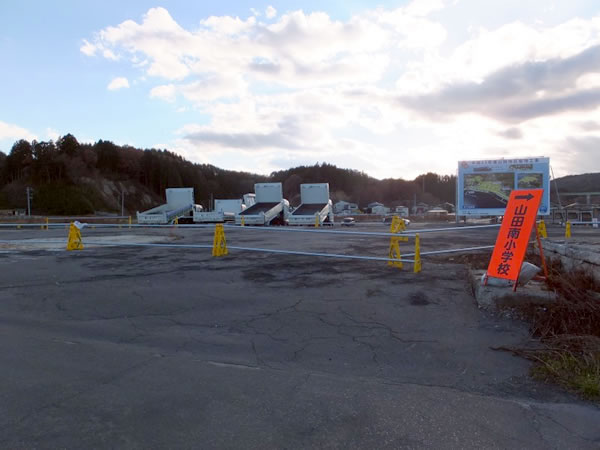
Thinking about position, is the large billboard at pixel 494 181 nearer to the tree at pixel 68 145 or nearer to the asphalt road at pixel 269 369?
the asphalt road at pixel 269 369

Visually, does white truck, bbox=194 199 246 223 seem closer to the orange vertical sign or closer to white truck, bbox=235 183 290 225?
white truck, bbox=235 183 290 225

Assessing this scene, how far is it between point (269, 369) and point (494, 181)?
29.6 metres

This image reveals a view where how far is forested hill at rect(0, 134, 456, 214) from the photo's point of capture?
88.3 meters

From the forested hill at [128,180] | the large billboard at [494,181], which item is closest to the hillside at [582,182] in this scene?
the forested hill at [128,180]

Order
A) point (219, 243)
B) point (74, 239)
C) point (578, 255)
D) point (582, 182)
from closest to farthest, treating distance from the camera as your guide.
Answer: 1. point (578, 255)
2. point (219, 243)
3. point (74, 239)
4. point (582, 182)

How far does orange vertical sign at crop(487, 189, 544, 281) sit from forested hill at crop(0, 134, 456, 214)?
67297 millimetres

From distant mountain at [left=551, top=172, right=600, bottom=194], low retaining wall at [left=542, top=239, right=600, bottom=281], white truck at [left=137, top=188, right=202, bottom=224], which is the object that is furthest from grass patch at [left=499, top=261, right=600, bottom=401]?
distant mountain at [left=551, top=172, right=600, bottom=194]

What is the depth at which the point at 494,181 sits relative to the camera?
30078 millimetres

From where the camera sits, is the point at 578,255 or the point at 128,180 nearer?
the point at 578,255

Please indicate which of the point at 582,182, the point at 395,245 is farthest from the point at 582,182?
the point at 395,245

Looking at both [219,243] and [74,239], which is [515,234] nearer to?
[219,243]

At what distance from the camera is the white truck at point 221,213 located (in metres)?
34.8

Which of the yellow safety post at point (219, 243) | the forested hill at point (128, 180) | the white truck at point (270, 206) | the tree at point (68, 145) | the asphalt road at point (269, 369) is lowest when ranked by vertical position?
the asphalt road at point (269, 369)

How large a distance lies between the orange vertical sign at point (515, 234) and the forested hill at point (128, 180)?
67.3 metres
